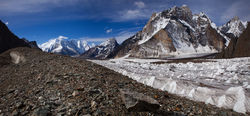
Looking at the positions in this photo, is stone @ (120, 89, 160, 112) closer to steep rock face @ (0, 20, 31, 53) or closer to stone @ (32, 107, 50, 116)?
stone @ (32, 107, 50, 116)

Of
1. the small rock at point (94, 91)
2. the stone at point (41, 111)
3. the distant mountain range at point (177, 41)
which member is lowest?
the stone at point (41, 111)

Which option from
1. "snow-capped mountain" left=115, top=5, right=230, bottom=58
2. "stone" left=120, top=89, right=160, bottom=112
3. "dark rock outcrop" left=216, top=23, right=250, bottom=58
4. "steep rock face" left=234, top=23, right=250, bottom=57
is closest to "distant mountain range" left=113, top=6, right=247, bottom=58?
"snow-capped mountain" left=115, top=5, right=230, bottom=58

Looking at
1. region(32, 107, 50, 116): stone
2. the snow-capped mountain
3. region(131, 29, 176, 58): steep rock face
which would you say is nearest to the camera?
region(32, 107, 50, 116): stone

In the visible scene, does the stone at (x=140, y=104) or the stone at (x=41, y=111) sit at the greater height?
the stone at (x=140, y=104)

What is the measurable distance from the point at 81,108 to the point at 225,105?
23.3ft

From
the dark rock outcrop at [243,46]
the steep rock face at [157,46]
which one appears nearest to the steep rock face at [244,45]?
the dark rock outcrop at [243,46]

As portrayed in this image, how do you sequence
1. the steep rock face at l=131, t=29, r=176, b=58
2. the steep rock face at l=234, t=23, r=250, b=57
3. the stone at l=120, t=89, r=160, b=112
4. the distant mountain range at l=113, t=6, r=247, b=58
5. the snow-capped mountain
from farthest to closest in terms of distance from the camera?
the snow-capped mountain < the distant mountain range at l=113, t=6, r=247, b=58 < the steep rock face at l=131, t=29, r=176, b=58 < the steep rock face at l=234, t=23, r=250, b=57 < the stone at l=120, t=89, r=160, b=112

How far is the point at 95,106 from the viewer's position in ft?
13.7

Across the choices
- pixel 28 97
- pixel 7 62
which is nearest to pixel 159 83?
pixel 28 97

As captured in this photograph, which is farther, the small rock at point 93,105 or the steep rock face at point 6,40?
the steep rock face at point 6,40

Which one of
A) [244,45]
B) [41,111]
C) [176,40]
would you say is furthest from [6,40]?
[176,40]

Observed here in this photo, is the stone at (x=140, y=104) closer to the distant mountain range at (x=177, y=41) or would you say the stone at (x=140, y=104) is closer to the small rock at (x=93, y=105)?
the small rock at (x=93, y=105)

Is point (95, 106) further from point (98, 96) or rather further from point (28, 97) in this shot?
point (28, 97)

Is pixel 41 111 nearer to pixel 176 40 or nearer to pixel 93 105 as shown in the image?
pixel 93 105
